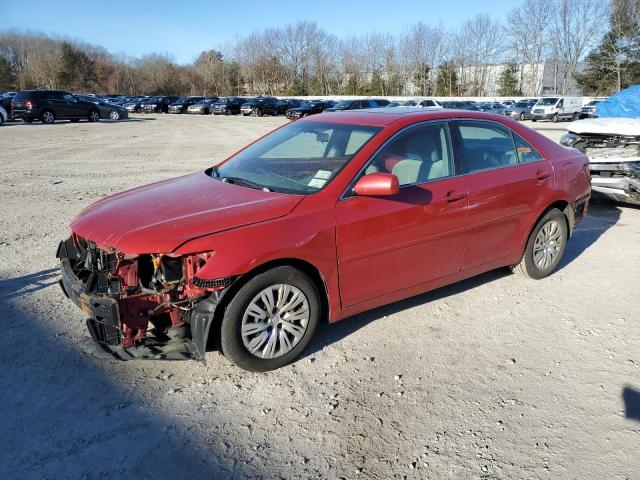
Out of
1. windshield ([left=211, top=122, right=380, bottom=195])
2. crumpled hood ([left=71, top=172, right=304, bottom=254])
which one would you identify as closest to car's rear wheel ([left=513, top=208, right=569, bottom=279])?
windshield ([left=211, top=122, right=380, bottom=195])

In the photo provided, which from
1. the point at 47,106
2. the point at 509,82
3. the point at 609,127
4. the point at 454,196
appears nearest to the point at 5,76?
the point at 47,106

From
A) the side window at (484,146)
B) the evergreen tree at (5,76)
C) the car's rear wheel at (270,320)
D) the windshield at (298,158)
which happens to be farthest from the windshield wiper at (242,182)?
the evergreen tree at (5,76)

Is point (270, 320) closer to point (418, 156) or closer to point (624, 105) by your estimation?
point (418, 156)

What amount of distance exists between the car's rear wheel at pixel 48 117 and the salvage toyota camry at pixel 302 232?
27443 mm

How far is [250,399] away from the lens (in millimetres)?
3191

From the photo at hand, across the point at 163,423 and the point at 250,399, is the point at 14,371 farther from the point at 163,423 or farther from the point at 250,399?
the point at 250,399

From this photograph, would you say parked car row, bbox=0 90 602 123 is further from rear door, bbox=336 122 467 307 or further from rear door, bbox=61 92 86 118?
rear door, bbox=336 122 467 307

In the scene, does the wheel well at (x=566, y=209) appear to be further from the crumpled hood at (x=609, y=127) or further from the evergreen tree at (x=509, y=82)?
the evergreen tree at (x=509, y=82)

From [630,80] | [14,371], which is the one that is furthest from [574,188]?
[630,80]

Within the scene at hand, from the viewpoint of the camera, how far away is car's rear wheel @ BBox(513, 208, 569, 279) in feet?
16.5

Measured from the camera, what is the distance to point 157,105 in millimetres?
49625

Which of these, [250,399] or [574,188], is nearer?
[250,399]

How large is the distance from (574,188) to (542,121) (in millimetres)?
37154

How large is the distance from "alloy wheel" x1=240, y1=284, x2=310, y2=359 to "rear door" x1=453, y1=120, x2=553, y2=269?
1.68 metres
